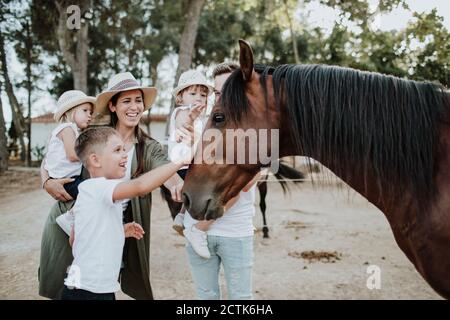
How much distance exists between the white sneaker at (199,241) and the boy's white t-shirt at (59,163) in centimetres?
101

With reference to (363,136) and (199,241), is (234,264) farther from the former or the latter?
(363,136)

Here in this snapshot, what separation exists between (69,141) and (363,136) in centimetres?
194

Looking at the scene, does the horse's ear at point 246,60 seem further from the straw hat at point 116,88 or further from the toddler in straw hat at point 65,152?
the toddler in straw hat at point 65,152

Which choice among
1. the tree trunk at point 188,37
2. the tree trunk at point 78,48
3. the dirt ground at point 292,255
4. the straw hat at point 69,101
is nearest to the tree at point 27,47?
the tree trunk at point 78,48

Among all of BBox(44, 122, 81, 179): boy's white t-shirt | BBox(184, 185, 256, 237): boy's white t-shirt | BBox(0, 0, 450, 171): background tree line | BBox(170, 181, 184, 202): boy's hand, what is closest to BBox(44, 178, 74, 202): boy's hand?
BBox(44, 122, 81, 179): boy's white t-shirt

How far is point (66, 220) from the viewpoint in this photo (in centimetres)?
244

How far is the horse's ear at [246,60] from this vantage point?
1.89 meters

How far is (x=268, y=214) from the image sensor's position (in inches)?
377

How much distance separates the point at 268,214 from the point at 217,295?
7.26m

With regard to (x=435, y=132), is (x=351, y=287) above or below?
below

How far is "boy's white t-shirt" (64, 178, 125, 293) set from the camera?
81.6 inches

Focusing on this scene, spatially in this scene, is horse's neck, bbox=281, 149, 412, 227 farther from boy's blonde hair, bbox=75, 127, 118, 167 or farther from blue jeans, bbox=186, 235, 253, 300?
boy's blonde hair, bbox=75, 127, 118, 167
